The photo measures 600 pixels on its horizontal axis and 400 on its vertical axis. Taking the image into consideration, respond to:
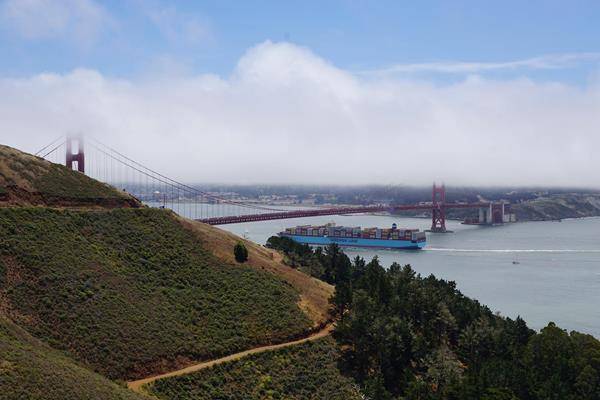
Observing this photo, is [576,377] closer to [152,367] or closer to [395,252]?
[152,367]

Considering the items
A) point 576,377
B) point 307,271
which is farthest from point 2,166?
point 576,377

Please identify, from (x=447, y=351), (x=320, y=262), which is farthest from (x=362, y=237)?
(x=447, y=351)

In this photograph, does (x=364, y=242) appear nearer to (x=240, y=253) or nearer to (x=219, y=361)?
(x=240, y=253)

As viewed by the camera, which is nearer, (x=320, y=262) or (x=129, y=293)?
(x=129, y=293)

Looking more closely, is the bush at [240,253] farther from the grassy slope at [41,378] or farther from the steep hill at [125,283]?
the grassy slope at [41,378]

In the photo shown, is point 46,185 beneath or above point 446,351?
above

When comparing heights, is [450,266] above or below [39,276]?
below

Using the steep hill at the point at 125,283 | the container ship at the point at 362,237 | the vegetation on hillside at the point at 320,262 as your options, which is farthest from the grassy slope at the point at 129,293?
the container ship at the point at 362,237
